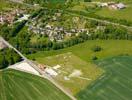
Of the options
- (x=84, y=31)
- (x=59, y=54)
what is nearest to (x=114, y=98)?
(x=59, y=54)

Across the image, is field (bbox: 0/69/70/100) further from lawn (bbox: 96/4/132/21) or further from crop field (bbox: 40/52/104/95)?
lawn (bbox: 96/4/132/21)

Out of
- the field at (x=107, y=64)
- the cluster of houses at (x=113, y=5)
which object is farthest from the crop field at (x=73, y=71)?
the cluster of houses at (x=113, y=5)

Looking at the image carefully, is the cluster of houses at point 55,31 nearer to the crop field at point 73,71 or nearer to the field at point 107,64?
the field at point 107,64

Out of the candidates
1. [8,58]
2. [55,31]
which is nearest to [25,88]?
[8,58]

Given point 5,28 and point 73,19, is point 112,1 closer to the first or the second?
point 73,19

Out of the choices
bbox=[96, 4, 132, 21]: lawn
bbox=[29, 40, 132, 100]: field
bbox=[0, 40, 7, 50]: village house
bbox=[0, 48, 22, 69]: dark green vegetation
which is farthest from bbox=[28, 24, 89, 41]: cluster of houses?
bbox=[0, 48, 22, 69]: dark green vegetation

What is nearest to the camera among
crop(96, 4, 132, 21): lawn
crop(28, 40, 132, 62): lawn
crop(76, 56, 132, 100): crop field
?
crop(76, 56, 132, 100): crop field
